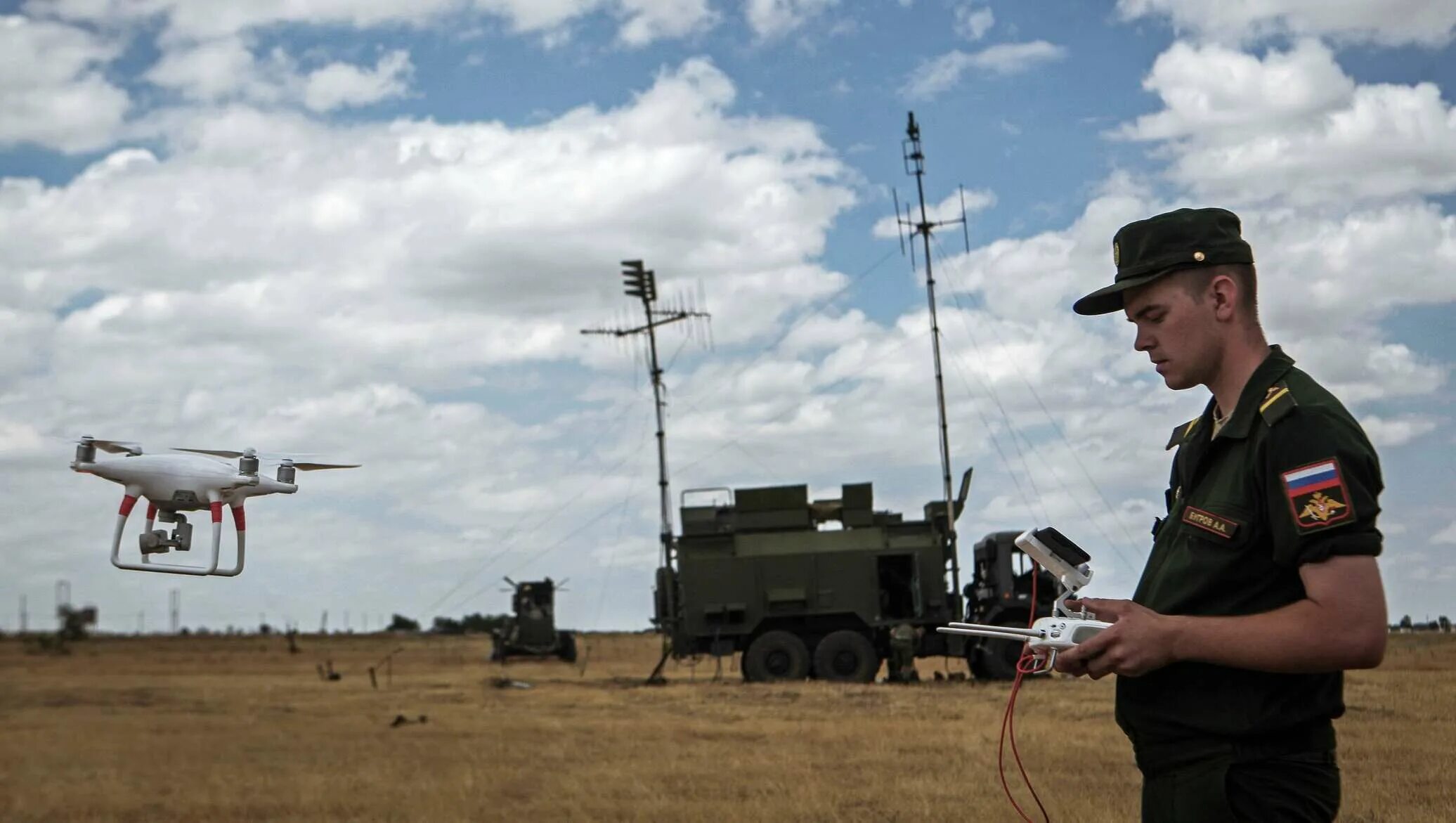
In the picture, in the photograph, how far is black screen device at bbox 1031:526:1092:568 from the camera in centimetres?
342

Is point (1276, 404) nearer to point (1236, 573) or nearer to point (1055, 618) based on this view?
point (1236, 573)

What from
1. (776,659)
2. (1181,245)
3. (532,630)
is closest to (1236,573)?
(1181,245)

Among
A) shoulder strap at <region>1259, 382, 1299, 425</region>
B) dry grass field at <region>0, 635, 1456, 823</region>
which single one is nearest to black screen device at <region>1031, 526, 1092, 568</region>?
shoulder strap at <region>1259, 382, 1299, 425</region>

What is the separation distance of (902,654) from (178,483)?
2364 cm

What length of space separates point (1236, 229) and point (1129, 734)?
3.86 ft

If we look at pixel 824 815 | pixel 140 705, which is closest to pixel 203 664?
pixel 140 705

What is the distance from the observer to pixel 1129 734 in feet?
11.1

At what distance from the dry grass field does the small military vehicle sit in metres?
21.8

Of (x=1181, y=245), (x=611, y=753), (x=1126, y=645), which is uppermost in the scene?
(x=1181, y=245)

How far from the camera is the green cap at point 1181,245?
3.17 metres

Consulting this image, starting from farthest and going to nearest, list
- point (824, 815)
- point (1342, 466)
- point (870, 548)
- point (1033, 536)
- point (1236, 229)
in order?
point (870, 548)
point (824, 815)
point (1033, 536)
point (1236, 229)
point (1342, 466)

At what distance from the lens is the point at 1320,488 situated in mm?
2832

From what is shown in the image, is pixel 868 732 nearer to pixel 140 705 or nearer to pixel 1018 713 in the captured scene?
pixel 1018 713

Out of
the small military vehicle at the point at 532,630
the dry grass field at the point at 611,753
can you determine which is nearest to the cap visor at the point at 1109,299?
the dry grass field at the point at 611,753
